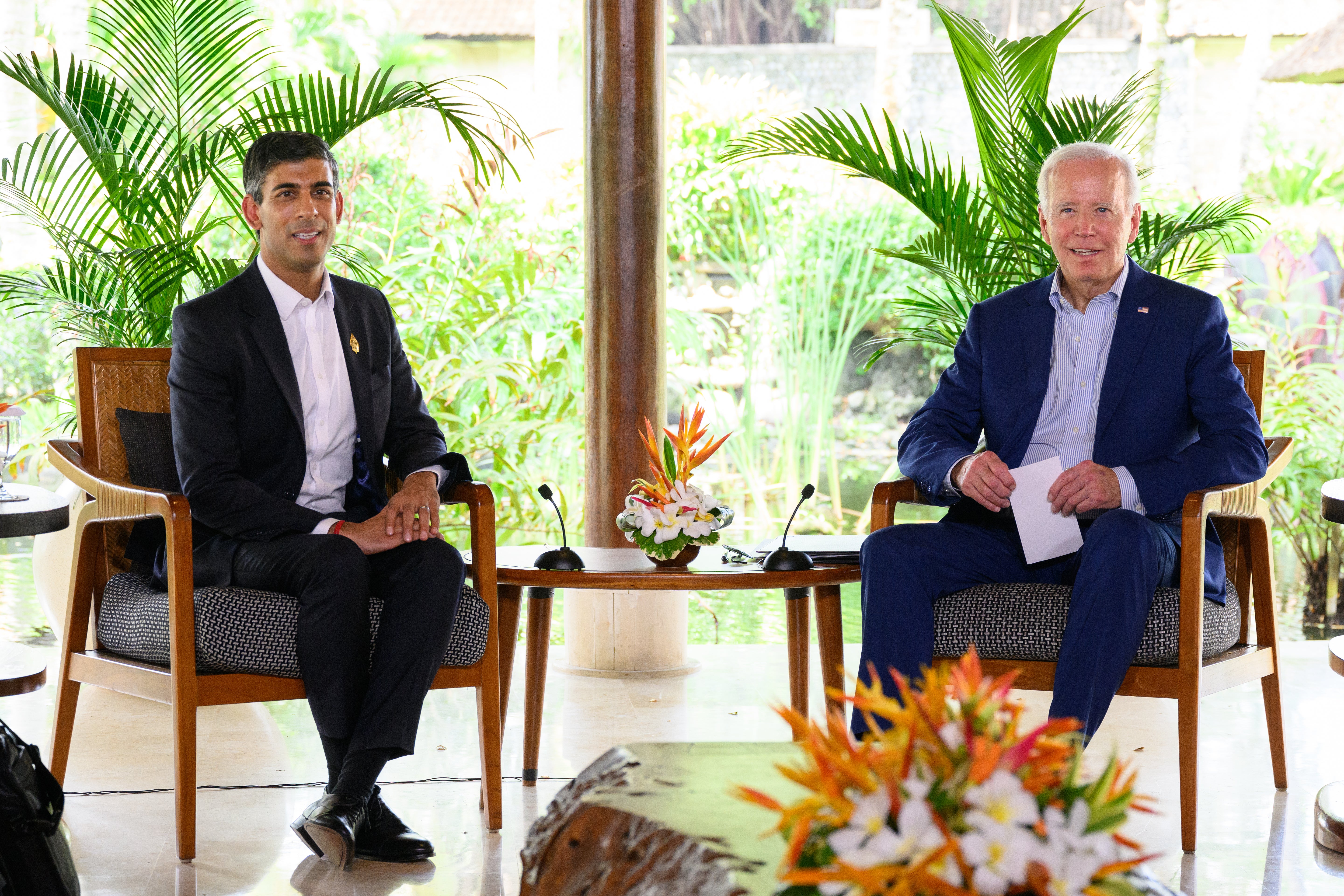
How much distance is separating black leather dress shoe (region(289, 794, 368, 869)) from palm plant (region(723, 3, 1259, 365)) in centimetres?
192

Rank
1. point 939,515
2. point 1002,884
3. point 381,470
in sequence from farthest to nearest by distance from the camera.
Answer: point 939,515 < point 381,470 < point 1002,884

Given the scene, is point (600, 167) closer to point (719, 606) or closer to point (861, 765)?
point (719, 606)

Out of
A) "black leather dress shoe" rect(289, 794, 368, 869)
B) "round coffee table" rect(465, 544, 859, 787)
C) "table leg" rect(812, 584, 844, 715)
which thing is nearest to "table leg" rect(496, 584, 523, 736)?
"round coffee table" rect(465, 544, 859, 787)

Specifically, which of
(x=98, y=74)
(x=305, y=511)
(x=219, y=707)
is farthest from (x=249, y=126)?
(x=219, y=707)

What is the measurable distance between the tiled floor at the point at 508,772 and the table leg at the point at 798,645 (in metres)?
0.07

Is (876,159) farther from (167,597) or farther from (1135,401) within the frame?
(167,597)

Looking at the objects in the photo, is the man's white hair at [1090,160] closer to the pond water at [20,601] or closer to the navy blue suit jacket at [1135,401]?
the navy blue suit jacket at [1135,401]

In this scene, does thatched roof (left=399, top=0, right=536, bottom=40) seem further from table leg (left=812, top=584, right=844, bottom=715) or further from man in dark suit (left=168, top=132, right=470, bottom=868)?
table leg (left=812, top=584, right=844, bottom=715)

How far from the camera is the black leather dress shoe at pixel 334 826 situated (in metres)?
2.31

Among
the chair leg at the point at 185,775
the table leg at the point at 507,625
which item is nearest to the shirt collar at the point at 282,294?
the table leg at the point at 507,625

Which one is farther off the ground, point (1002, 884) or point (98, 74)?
point (98, 74)

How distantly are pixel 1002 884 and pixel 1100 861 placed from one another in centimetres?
9

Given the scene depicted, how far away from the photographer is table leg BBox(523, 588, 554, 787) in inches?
115

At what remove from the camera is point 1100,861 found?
1087 millimetres
